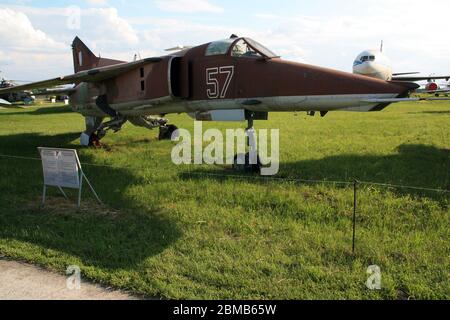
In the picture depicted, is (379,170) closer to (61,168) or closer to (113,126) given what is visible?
(61,168)

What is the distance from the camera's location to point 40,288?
4078mm

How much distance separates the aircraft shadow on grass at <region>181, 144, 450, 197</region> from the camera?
818cm

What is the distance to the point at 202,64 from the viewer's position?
860cm

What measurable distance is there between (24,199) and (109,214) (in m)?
2.07

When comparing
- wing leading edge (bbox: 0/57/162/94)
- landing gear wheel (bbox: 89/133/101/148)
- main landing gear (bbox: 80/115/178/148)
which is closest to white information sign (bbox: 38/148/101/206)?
wing leading edge (bbox: 0/57/162/94)

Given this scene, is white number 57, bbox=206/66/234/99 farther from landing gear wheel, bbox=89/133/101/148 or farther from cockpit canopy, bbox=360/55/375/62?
cockpit canopy, bbox=360/55/375/62

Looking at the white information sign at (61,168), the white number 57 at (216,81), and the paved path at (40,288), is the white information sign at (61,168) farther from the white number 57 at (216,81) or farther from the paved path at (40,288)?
the white number 57 at (216,81)

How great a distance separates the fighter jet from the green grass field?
60.2 inches

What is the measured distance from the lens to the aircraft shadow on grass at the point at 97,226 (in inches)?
193

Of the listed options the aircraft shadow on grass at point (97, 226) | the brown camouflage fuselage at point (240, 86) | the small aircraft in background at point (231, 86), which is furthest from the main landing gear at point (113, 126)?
the aircraft shadow on grass at point (97, 226)

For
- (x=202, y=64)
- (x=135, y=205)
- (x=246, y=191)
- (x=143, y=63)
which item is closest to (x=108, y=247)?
(x=135, y=205)

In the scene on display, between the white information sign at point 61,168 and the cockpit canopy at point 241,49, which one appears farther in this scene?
the cockpit canopy at point 241,49

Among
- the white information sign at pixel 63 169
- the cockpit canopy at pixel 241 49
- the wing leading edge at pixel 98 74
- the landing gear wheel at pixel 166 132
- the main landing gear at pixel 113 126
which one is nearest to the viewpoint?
the white information sign at pixel 63 169

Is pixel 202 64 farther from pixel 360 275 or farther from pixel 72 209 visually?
pixel 360 275
